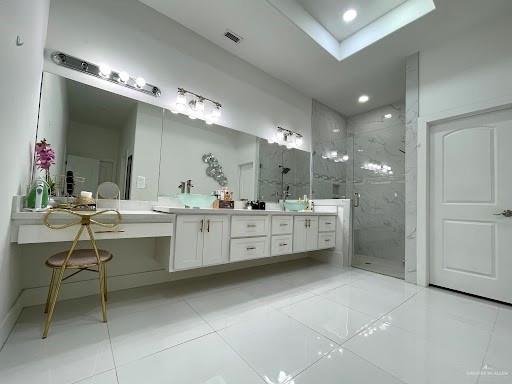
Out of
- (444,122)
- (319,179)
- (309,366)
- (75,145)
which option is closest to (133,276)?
(75,145)

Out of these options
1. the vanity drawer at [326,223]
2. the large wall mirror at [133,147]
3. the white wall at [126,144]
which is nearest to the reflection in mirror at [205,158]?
the large wall mirror at [133,147]

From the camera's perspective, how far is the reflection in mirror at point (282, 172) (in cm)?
328

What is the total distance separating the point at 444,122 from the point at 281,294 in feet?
8.78

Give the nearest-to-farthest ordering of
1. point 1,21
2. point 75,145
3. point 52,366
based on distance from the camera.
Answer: point 1,21 < point 52,366 < point 75,145

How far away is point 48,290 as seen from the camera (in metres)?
1.79

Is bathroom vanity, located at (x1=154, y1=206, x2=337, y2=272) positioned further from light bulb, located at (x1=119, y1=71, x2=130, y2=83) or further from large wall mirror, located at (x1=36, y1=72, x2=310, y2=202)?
light bulb, located at (x1=119, y1=71, x2=130, y2=83)

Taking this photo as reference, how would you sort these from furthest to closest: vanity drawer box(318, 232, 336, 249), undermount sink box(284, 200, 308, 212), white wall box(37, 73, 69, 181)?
undermount sink box(284, 200, 308, 212) → vanity drawer box(318, 232, 336, 249) → white wall box(37, 73, 69, 181)

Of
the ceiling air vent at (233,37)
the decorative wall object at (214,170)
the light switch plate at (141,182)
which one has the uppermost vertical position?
the ceiling air vent at (233,37)

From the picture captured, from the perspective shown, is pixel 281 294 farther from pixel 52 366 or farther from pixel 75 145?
pixel 75 145

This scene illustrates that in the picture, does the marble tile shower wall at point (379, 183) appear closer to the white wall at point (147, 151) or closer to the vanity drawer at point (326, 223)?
the vanity drawer at point (326, 223)

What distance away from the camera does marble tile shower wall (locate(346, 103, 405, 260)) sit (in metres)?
3.89

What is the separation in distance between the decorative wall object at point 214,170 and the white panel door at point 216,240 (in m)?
0.73

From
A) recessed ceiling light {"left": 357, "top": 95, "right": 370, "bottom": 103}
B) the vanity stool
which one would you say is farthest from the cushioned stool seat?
recessed ceiling light {"left": 357, "top": 95, "right": 370, "bottom": 103}

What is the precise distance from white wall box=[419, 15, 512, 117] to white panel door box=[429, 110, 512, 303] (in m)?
0.25
